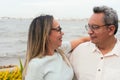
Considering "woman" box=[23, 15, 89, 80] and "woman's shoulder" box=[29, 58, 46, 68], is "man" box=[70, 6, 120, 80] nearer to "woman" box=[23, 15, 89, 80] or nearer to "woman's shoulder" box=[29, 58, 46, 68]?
"woman" box=[23, 15, 89, 80]

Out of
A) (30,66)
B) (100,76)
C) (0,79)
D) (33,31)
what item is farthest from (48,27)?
(0,79)

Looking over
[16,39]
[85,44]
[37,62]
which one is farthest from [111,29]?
[16,39]

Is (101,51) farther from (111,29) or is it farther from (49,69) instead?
(49,69)

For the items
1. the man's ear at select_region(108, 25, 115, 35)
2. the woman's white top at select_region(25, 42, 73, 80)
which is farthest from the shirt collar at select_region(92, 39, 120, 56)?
the woman's white top at select_region(25, 42, 73, 80)

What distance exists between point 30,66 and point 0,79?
258cm

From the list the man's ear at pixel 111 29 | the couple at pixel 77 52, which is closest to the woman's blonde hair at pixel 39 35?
the couple at pixel 77 52

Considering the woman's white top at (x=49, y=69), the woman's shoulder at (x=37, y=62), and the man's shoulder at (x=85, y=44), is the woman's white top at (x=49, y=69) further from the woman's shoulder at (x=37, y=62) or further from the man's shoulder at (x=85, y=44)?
the man's shoulder at (x=85, y=44)

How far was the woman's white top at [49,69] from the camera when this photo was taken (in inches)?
149

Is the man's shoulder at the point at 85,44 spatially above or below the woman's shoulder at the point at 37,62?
above

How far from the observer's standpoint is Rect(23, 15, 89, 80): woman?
3803mm

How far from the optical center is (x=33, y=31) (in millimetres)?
3838

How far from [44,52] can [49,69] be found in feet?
0.53

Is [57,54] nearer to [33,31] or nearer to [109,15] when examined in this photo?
[33,31]

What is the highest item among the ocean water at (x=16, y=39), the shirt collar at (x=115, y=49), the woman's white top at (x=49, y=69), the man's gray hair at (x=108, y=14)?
the man's gray hair at (x=108, y=14)
